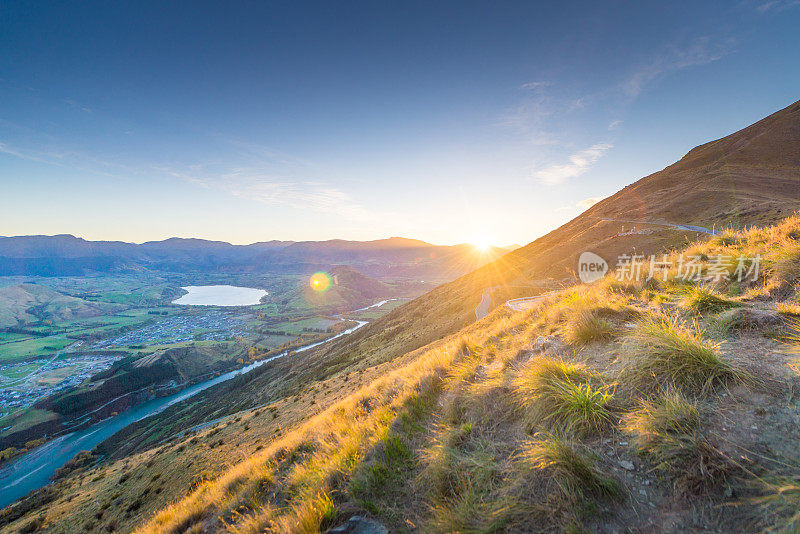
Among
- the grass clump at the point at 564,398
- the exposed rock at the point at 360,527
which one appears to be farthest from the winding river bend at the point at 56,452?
the grass clump at the point at 564,398

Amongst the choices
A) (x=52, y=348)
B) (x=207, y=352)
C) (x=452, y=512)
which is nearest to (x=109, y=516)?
(x=452, y=512)

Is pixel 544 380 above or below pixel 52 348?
above

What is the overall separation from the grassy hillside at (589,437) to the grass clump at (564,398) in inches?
1.0

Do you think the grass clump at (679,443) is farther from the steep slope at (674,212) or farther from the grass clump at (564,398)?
the steep slope at (674,212)

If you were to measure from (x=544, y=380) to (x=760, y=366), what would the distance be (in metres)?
2.61

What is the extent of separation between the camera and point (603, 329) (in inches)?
239

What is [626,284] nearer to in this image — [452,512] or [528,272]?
[452,512]

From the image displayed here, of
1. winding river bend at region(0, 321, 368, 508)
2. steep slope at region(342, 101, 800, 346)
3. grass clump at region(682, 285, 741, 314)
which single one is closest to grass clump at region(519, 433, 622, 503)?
grass clump at region(682, 285, 741, 314)

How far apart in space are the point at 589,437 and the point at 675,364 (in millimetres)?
1712

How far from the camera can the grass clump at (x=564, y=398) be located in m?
3.87

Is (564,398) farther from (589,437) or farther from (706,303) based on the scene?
(706,303)

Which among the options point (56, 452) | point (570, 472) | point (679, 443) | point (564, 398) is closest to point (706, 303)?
point (564, 398)

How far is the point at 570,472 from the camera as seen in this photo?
3133 mm

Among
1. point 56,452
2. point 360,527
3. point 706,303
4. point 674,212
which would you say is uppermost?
point 674,212
